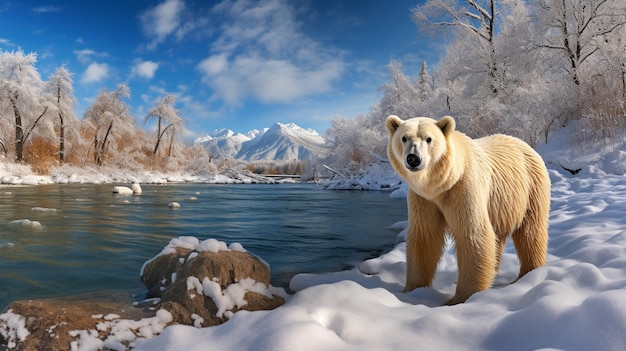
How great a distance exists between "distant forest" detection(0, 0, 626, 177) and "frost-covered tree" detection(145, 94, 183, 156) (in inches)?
6.7

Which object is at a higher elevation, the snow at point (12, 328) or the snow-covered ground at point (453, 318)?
the snow-covered ground at point (453, 318)

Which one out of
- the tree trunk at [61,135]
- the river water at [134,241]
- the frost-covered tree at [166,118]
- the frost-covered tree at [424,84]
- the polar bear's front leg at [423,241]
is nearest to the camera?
the polar bear's front leg at [423,241]

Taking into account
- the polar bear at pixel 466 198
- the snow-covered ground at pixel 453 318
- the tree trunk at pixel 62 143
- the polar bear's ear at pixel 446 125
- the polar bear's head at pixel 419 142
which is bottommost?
the snow-covered ground at pixel 453 318

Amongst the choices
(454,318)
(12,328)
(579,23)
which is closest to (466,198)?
(454,318)

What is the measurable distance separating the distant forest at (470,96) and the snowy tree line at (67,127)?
88mm

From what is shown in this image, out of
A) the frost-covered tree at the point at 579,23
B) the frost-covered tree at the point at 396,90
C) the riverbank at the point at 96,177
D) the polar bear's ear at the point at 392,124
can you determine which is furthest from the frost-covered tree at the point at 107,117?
the polar bear's ear at the point at 392,124

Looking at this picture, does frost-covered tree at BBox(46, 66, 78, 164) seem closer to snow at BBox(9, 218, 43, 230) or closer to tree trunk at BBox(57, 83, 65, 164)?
tree trunk at BBox(57, 83, 65, 164)

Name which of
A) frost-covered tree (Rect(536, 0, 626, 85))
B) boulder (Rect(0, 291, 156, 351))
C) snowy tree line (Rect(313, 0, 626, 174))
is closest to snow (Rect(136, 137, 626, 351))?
boulder (Rect(0, 291, 156, 351))

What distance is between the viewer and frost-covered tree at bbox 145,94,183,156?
40.7m

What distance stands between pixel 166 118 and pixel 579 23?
131 ft

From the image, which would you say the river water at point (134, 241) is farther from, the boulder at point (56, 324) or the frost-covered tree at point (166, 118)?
the frost-covered tree at point (166, 118)

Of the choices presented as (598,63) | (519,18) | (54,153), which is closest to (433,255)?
(598,63)

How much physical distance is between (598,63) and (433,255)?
45.9 feet

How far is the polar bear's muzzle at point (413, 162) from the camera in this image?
2324 mm
